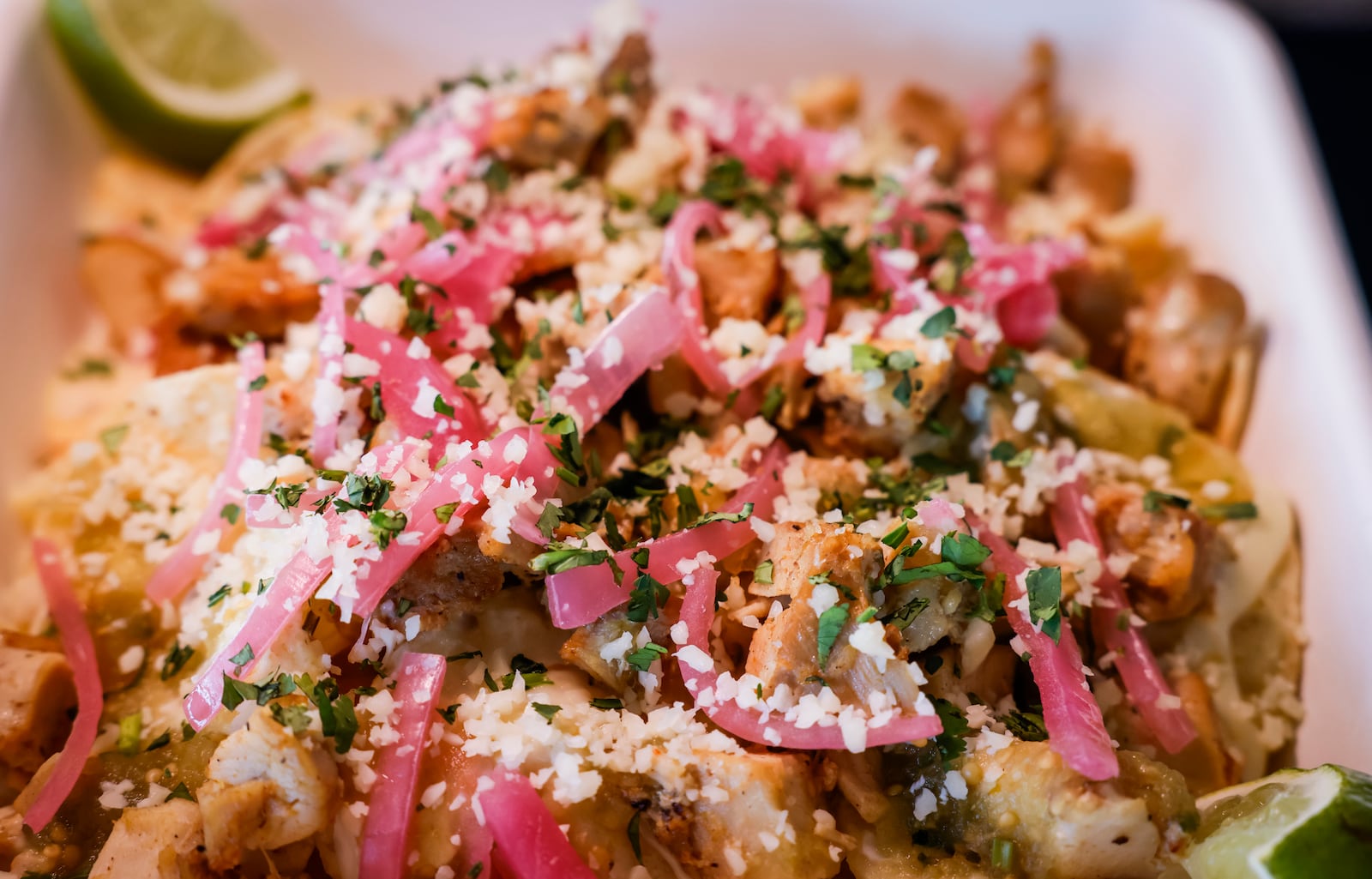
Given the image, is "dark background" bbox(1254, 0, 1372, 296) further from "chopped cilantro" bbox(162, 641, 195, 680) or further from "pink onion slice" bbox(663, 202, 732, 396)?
"chopped cilantro" bbox(162, 641, 195, 680)

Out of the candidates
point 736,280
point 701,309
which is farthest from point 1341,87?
point 701,309

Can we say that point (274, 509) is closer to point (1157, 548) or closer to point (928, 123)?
point (1157, 548)

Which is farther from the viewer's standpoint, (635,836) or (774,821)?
(635,836)

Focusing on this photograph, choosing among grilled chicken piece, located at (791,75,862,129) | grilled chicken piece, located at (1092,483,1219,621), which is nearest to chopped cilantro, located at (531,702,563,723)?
grilled chicken piece, located at (1092,483,1219,621)

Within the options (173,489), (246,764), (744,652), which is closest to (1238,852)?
(744,652)

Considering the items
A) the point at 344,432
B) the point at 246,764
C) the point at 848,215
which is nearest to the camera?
the point at 246,764

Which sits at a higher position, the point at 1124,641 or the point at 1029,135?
the point at 1029,135

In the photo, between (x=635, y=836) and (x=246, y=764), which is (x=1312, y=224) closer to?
(x=635, y=836)
